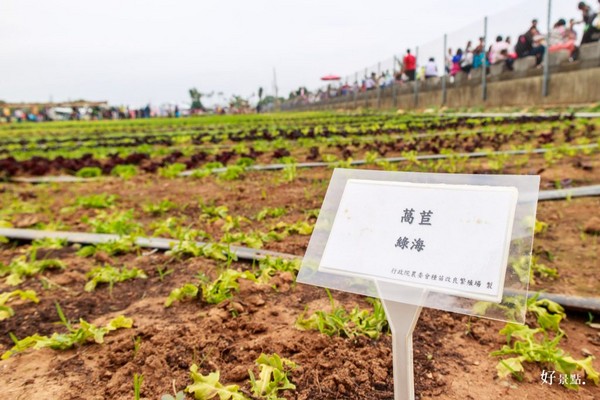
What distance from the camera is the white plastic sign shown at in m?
1.17

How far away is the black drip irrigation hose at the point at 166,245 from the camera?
2.25 meters

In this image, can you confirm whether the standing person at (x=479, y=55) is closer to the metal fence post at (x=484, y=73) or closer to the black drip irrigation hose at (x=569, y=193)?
the metal fence post at (x=484, y=73)

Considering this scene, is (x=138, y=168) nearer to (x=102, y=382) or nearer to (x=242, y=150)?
(x=242, y=150)

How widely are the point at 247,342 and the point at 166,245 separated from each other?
1548 mm

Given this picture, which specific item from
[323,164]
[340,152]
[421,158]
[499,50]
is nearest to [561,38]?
[499,50]

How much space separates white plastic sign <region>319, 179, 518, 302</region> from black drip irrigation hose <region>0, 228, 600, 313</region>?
1321mm

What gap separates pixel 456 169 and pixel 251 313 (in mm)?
3843

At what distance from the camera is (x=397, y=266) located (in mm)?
1259

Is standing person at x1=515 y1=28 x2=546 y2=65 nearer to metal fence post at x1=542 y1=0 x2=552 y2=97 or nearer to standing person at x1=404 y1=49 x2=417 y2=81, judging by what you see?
metal fence post at x1=542 y1=0 x2=552 y2=97

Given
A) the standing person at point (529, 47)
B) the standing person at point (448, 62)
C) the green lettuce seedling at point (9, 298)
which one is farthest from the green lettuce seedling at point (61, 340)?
the standing person at point (448, 62)

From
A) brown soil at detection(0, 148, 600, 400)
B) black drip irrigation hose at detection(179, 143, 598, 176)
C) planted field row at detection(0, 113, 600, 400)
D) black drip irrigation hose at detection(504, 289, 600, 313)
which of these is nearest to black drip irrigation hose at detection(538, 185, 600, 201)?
planted field row at detection(0, 113, 600, 400)

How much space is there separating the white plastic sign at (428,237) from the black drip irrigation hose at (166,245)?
1321 millimetres

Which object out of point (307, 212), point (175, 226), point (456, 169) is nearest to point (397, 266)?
point (307, 212)

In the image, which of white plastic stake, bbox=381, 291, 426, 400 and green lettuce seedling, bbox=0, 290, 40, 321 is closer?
white plastic stake, bbox=381, 291, 426, 400
